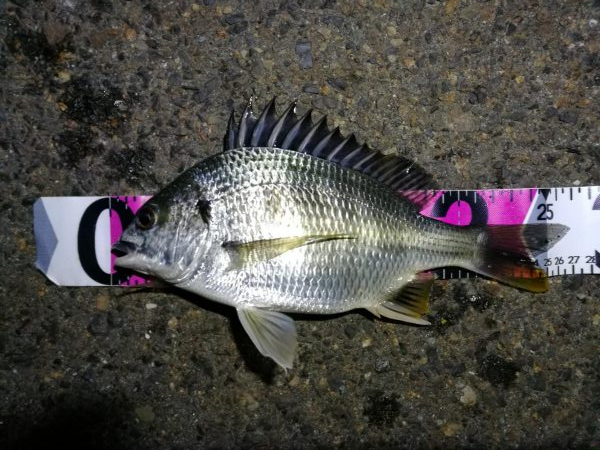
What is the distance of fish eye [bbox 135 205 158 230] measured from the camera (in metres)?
1.88

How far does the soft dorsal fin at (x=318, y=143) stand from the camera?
199cm

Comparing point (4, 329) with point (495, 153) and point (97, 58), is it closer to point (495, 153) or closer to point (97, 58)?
point (97, 58)

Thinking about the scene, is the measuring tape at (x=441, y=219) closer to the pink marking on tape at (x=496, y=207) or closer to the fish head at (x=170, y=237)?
the pink marking on tape at (x=496, y=207)

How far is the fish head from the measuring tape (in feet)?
0.95

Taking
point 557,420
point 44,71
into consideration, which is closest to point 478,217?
point 557,420

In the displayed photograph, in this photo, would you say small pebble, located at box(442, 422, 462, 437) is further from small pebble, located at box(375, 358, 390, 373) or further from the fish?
the fish

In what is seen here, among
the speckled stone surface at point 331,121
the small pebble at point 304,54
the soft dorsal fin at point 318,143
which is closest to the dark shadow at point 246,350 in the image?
the speckled stone surface at point 331,121

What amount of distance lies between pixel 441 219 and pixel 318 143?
66cm

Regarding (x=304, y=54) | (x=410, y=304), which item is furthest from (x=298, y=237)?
(x=304, y=54)

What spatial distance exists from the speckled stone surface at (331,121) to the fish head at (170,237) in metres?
0.33

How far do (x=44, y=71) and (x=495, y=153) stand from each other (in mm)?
2061

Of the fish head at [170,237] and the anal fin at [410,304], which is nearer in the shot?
the fish head at [170,237]

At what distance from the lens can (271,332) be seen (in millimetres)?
1919

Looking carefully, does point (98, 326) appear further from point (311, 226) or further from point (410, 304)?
point (410, 304)
